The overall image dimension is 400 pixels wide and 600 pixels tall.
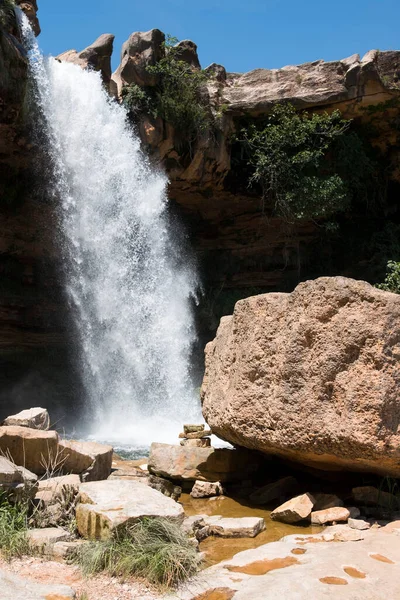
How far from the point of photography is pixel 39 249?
49.1ft

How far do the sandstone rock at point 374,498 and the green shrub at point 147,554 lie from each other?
77.8 inches

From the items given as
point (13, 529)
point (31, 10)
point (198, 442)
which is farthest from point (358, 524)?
point (31, 10)

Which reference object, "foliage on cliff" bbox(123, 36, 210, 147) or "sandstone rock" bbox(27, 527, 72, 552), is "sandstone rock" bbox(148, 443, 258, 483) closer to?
"sandstone rock" bbox(27, 527, 72, 552)

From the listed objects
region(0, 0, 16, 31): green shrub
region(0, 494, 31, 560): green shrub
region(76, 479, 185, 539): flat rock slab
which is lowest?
region(0, 494, 31, 560): green shrub

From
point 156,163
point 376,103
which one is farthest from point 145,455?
point 376,103

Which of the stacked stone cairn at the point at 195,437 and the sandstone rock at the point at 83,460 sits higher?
the sandstone rock at the point at 83,460

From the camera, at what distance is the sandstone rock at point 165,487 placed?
588 centimetres

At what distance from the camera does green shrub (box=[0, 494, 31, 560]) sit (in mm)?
3619

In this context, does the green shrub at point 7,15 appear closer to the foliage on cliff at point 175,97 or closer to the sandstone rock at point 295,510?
the foliage on cliff at point 175,97

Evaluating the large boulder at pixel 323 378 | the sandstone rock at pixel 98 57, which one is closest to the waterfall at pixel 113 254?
the sandstone rock at pixel 98 57

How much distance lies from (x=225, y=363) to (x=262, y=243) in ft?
35.2

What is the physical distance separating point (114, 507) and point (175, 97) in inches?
419

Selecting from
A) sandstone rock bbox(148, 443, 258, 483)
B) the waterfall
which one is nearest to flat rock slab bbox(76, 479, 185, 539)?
sandstone rock bbox(148, 443, 258, 483)

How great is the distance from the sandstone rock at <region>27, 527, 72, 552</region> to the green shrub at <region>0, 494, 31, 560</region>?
0.19 ft
